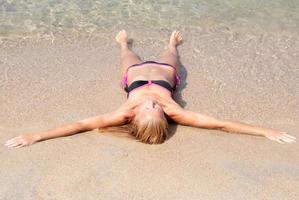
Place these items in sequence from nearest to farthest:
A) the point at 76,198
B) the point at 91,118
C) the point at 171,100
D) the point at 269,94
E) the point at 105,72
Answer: the point at 76,198
the point at 91,118
the point at 171,100
the point at 269,94
the point at 105,72

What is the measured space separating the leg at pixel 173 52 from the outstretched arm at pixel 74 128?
1306 mm

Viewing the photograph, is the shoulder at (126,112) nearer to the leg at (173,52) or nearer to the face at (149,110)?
the face at (149,110)

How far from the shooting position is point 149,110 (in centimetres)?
454

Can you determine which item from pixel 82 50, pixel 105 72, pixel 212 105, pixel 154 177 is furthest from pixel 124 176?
pixel 82 50

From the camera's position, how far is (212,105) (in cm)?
511

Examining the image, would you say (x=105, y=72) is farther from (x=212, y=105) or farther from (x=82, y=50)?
(x=212, y=105)

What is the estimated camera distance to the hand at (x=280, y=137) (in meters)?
4.52

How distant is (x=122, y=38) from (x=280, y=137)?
265 cm

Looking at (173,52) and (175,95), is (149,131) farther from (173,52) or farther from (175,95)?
(173,52)

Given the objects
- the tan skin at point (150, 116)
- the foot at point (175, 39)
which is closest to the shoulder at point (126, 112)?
the tan skin at point (150, 116)

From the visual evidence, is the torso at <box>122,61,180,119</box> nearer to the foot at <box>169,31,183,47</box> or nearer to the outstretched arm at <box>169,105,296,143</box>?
the outstretched arm at <box>169,105,296,143</box>

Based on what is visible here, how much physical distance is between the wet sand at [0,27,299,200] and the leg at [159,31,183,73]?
4.3 inches

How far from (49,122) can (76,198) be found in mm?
1218

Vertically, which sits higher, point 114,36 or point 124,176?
point 114,36
